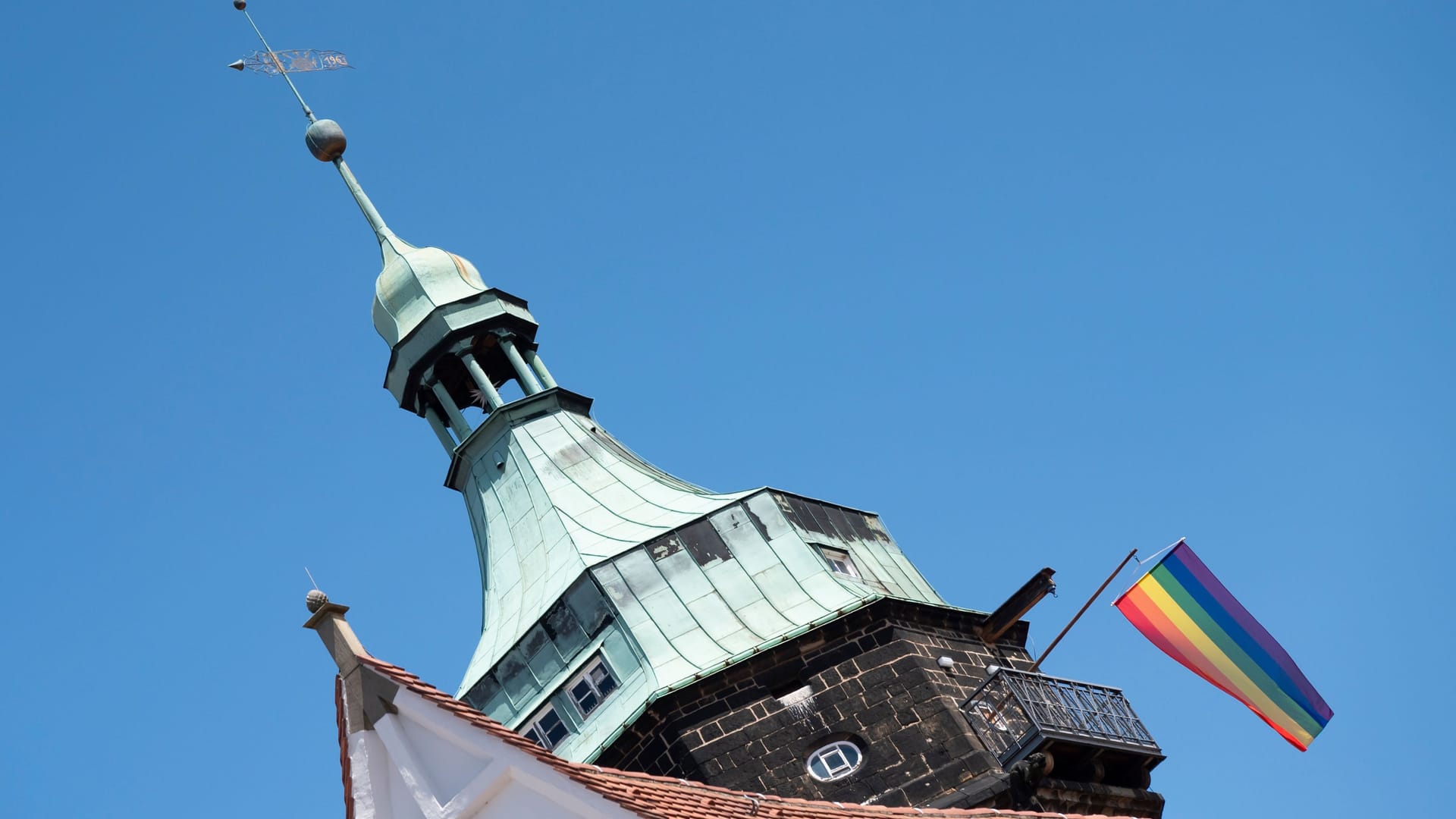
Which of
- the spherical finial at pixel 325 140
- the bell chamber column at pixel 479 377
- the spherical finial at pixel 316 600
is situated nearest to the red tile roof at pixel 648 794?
the spherical finial at pixel 316 600

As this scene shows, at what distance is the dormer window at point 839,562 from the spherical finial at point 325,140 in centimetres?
1398

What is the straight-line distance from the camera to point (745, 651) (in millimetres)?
23469

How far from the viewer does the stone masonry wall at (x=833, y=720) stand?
22047mm

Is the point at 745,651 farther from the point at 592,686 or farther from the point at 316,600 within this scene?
the point at 316,600

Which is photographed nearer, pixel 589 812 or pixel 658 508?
pixel 589 812

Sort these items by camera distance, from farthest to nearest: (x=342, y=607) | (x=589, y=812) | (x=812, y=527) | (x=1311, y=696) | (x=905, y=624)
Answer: (x=812, y=527) → (x=905, y=624) → (x=1311, y=696) → (x=342, y=607) → (x=589, y=812)

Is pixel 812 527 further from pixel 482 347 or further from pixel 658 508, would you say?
pixel 482 347

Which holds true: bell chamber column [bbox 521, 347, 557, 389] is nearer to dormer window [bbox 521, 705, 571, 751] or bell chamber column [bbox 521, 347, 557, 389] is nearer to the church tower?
the church tower

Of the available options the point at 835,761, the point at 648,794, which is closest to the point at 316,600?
the point at 648,794

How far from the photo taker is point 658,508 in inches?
1051

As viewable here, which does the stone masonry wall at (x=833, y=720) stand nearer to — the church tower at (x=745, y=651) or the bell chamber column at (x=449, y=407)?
the church tower at (x=745, y=651)

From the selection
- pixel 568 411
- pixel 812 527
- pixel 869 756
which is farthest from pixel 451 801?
pixel 568 411

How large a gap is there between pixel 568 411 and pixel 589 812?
17.8m

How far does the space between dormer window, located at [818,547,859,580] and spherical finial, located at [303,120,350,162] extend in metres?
14.0
